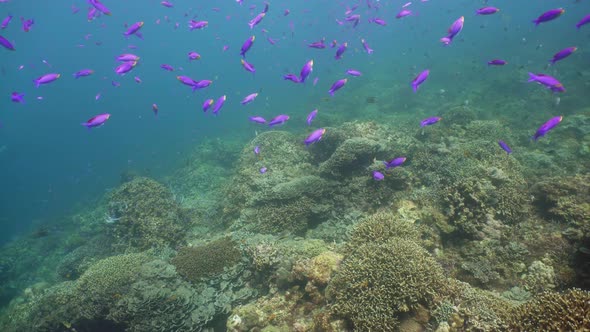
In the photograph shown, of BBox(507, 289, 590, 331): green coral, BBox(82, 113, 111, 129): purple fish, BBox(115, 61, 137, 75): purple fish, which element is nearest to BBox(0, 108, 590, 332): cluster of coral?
BBox(507, 289, 590, 331): green coral

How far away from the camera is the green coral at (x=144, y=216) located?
34.1 feet

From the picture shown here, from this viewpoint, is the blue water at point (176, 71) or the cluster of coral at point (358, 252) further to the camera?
the blue water at point (176, 71)

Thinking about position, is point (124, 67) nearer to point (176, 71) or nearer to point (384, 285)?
point (384, 285)

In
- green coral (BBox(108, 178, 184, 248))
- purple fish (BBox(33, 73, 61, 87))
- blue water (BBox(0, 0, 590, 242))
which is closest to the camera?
purple fish (BBox(33, 73, 61, 87))

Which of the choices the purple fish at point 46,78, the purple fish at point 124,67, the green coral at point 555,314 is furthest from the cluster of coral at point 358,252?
the purple fish at point 124,67

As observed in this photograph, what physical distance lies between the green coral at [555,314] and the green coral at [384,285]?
110cm

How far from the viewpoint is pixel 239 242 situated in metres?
7.93

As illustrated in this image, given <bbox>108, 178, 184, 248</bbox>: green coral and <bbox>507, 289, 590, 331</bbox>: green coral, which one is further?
<bbox>108, 178, 184, 248</bbox>: green coral

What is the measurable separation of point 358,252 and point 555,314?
8.86 feet

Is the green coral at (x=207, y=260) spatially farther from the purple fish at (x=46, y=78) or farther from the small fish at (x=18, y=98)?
the small fish at (x=18, y=98)

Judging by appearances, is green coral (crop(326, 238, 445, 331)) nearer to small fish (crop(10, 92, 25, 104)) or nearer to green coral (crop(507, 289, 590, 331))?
green coral (crop(507, 289, 590, 331))

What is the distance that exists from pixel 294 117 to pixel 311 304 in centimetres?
2432

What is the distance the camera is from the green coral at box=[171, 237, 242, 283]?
7277 mm

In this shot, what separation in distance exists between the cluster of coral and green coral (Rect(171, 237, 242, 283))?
1.4 inches
